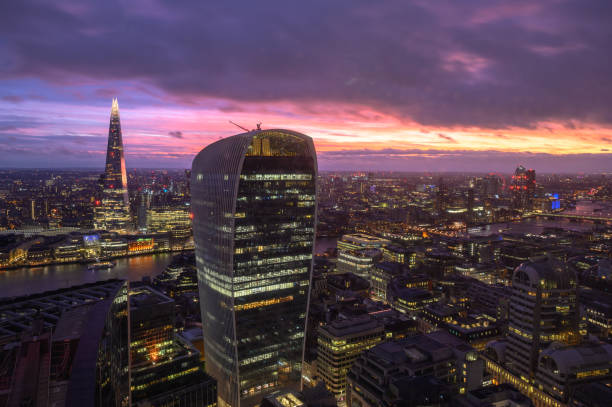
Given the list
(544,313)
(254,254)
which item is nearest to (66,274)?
(254,254)

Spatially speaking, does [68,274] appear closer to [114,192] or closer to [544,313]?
[114,192]

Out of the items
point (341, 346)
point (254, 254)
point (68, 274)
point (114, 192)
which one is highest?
point (254, 254)

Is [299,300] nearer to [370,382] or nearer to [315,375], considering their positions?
[370,382]

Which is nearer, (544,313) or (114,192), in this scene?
(544,313)

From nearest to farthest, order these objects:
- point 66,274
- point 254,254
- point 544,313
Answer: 1. point 254,254
2. point 544,313
3. point 66,274

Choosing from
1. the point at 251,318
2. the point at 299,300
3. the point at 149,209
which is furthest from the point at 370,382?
the point at 149,209
